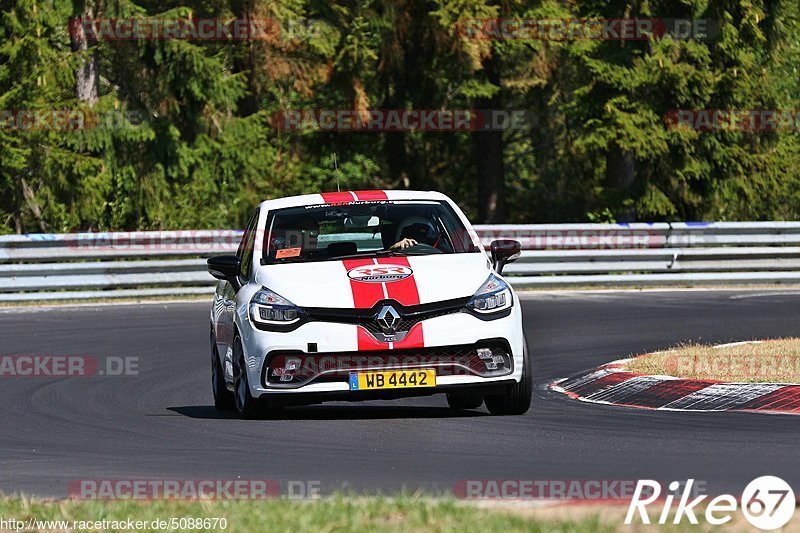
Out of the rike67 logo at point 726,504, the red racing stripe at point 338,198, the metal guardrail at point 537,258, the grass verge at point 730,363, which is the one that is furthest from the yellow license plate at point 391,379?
the metal guardrail at point 537,258

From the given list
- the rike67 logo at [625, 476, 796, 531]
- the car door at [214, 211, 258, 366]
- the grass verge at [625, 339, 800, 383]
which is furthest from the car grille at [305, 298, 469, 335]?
the rike67 logo at [625, 476, 796, 531]

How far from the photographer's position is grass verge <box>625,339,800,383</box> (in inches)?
481

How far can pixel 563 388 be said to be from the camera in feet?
43.3

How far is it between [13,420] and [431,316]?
339 cm

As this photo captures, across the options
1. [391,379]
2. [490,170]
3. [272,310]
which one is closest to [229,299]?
[272,310]

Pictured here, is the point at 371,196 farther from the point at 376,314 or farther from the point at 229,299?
the point at 376,314

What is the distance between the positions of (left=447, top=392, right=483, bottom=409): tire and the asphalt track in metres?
0.14

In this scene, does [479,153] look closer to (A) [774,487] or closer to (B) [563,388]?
(B) [563,388]

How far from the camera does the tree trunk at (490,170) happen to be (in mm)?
38938

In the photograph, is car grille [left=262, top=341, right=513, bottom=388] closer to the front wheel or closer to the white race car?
the white race car

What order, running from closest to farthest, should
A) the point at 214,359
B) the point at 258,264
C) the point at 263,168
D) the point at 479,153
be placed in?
the point at 258,264 < the point at 214,359 < the point at 263,168 < the point at 479,153

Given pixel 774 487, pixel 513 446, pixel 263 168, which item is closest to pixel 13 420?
pixel 513 446

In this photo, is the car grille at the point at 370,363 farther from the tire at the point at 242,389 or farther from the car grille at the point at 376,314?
the tire at the point at 242,389

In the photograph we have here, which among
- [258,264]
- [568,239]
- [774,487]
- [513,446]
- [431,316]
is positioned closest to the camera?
[774,487]
